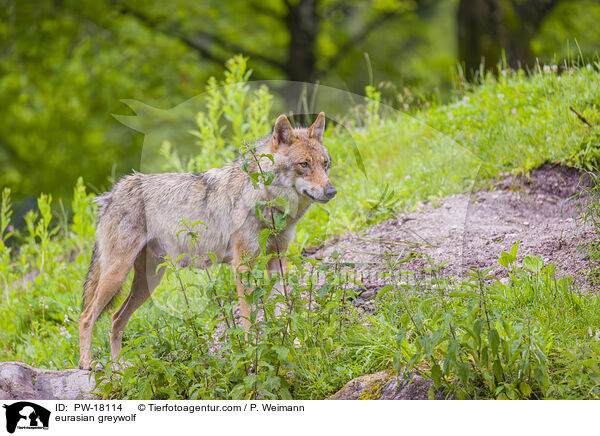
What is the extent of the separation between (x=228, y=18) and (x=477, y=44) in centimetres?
551

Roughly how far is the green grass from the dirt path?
0.14 m

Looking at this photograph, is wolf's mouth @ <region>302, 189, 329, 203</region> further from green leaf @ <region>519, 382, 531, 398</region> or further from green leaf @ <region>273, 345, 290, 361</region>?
green leaf @ <region>519, 382, 531, 398</region>

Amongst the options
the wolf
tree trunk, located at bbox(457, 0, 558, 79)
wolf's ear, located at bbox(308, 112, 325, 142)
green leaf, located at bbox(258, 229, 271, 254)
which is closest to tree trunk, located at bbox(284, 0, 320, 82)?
tree trunk, located at bbox(457, 0, 558, 79)

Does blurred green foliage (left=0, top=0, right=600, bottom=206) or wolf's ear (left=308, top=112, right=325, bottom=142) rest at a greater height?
blurred green foliage (left=0, top=0, right=600, bottom=206)

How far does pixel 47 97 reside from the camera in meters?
12.9

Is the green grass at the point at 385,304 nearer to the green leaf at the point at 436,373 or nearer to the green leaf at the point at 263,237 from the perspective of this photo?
the green leaf at the point at 436,373

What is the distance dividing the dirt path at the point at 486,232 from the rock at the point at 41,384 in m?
2.08

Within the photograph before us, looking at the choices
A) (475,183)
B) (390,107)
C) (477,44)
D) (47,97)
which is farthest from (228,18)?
(475,183)

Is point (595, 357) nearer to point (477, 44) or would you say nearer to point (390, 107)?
point (390, 107)

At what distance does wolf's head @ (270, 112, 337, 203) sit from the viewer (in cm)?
429

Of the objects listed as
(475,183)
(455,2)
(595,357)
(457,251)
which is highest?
(455,2)

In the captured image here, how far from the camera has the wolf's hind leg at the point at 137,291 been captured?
193 inches
